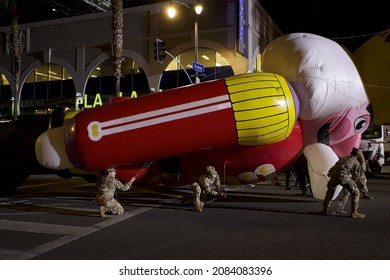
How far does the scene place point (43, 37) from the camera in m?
28.4

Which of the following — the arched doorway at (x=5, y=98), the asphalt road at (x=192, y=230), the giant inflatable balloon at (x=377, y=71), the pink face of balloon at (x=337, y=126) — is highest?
the arched doorway at (x=5, y=98)

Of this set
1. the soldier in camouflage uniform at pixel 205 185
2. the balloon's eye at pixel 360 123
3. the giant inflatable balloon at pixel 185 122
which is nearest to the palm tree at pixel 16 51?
the giant inflatable balloon at pixel 185 122

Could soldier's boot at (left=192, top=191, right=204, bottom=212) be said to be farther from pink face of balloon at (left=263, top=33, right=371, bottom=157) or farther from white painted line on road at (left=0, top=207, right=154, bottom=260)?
pink face of balloon at (left=263, top=33, right=371, bottom=157)

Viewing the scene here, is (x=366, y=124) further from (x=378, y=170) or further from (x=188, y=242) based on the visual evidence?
(x=378, y=170)

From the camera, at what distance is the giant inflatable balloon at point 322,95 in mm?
8219

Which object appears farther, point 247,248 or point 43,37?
point 43,37

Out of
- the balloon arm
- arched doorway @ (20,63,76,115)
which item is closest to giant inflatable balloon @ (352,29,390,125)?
the balloon arm

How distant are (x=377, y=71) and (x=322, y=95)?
1592mm

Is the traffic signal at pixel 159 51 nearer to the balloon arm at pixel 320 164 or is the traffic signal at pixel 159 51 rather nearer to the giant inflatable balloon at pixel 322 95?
the giant inflatable balloon at pixel 322 95

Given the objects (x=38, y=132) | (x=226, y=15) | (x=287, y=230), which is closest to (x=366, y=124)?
(x=287, y=230)

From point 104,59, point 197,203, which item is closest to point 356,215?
point 197,203

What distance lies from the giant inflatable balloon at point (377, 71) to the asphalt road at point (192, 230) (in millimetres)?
2219

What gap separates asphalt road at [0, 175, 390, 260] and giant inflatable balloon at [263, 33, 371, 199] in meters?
1.27

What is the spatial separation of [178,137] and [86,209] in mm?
2882
